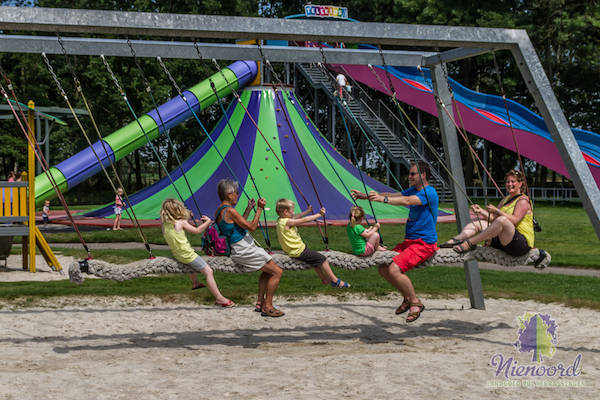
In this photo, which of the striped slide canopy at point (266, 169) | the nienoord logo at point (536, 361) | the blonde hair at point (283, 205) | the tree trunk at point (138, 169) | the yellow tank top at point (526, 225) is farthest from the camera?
the tree trunk at point (138, 169)

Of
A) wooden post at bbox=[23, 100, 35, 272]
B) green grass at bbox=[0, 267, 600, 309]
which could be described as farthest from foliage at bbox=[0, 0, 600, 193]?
wooden post at bbox=[23, 100, 35, 272]

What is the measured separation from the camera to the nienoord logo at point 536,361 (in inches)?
216

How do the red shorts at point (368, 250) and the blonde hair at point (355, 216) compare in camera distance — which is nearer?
the red shorts at point (368, 250)

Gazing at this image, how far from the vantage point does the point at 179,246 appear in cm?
656

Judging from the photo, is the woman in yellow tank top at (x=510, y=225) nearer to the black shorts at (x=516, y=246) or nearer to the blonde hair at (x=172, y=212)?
the black shorts at (x=516, y=246)

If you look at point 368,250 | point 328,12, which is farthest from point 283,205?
point 328,12

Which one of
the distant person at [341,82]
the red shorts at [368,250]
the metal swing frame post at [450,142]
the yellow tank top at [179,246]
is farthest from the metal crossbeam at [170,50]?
the distant person at [341,82]

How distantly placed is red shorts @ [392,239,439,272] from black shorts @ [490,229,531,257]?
0.64 metres

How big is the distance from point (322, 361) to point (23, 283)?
6.07m

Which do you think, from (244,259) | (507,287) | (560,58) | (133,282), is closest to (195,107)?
(133,282)

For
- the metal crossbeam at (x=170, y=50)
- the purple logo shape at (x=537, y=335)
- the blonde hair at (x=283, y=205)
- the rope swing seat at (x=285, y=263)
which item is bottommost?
the purple logo shape at (x=537, y=335)

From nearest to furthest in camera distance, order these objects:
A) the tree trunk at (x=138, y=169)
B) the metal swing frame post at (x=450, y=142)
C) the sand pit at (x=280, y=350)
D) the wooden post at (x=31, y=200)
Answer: the sand pit at (x=280, y=350)
the metal swing frame post at (x=450, y=142)
the wooden post at (x=31, y=200)
the tree trunk at (x=138, y=169)

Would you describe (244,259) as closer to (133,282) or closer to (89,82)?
(133,282)

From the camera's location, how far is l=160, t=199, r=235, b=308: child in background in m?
6.45
